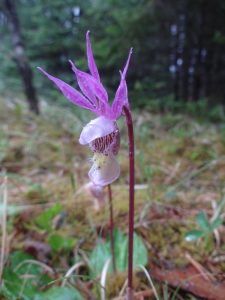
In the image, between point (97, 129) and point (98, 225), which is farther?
point (98, 225)

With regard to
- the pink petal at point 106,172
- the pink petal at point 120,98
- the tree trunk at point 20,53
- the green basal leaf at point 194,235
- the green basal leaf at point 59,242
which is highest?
the tree trunk at point 20,53

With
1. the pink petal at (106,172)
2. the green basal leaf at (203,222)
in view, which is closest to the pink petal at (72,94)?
the pink petal at (106,172)

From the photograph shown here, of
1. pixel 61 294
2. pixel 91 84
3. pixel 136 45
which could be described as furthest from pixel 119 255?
pixel 136 45

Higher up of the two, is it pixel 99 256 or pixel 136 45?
pixel 136 45

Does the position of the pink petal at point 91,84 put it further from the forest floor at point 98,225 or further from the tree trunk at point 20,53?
the tree trunk at point 20,53

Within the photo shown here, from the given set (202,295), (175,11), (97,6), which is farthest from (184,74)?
(202,295)

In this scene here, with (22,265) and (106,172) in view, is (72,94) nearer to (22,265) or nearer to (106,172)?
(106,172)

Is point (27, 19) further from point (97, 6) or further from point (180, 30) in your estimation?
point (180, 30)
